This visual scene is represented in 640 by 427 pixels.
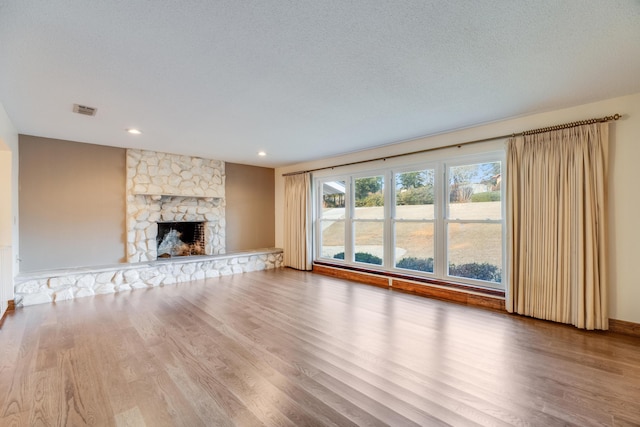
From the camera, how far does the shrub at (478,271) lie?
3.92 meters

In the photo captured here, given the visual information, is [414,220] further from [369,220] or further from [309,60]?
[309,60]

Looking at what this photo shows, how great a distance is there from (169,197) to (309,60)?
4661 mm

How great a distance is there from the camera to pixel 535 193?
3.46 meters

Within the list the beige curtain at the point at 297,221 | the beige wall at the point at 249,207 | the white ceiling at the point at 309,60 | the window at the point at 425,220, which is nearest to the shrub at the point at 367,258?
the window at the point at 425,220

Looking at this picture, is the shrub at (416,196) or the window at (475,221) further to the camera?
the shrub at (416,196)

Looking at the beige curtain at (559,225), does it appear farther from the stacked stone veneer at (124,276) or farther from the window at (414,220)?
the stacked stone veneer at (124,276)

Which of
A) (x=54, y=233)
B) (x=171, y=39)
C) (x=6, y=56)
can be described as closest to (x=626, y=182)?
(x=171, y=39)

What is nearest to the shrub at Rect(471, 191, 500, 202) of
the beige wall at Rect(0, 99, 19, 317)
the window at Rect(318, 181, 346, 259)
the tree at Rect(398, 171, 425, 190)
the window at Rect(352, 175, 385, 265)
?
the tree at Rect(398, 171, 425, 190)

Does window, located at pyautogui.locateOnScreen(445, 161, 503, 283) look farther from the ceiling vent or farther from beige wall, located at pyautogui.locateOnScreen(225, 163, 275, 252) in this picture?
the ceiling vent

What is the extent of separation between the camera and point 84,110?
3.30 m

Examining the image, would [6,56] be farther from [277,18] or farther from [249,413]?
[249,413]

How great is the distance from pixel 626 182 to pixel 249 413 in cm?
420

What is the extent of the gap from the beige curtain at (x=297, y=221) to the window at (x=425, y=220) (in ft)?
1.59

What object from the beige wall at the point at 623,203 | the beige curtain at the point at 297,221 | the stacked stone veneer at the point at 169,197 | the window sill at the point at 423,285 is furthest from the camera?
the beige curtain at the point at 297,221
